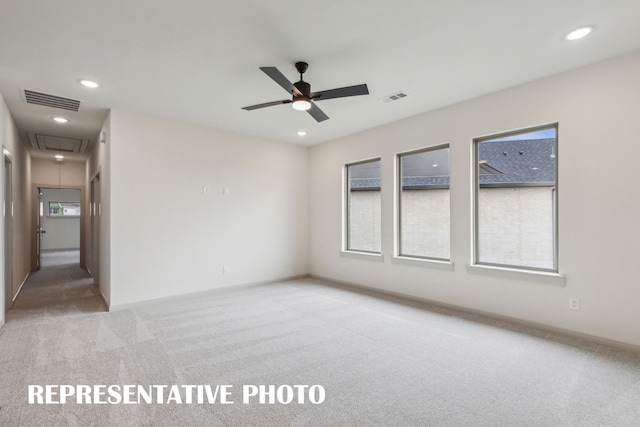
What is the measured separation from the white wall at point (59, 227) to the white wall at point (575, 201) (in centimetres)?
1295

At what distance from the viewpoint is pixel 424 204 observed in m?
4.80

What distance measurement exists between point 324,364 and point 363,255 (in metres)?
2.92

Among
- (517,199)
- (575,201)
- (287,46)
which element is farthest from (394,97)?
(575,201)

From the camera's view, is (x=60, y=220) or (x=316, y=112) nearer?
(x=316, y=112)

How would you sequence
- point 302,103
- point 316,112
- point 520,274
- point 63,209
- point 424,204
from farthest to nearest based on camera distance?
point 63,209, point 424,204, point 520,274, point 316,112, point 302,103

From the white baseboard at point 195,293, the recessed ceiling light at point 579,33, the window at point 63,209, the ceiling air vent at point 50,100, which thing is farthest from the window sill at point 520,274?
the window at point 63,209

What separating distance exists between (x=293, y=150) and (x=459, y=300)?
4064mm

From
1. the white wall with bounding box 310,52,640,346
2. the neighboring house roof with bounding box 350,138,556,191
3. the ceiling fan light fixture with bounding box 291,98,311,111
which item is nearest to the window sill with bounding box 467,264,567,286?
the white wall with bounding box 310,52,640,346

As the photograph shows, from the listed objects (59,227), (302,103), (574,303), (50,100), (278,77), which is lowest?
(574,303)

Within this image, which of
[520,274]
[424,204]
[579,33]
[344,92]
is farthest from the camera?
[424,204]

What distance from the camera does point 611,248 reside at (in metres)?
2.99

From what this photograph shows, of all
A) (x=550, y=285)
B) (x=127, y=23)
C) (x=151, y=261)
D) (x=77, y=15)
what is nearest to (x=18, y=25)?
(x=77, y=15)

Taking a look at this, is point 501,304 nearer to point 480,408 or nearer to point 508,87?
point 480,408

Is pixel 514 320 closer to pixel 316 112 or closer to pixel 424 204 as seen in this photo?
pixel 424 204
